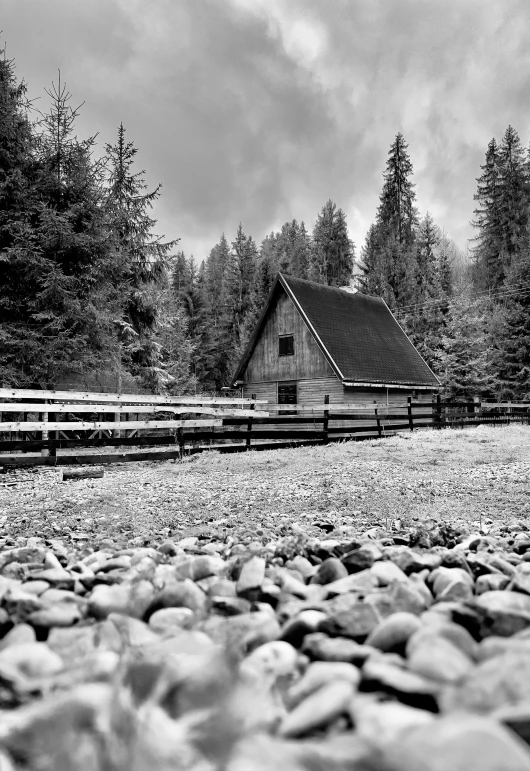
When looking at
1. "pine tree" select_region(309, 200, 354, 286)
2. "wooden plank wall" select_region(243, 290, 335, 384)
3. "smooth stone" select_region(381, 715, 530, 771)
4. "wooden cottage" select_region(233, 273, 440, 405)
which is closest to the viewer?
"smooth stone" select_region(381, 715, 530, 771)

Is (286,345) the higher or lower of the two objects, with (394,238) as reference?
lower

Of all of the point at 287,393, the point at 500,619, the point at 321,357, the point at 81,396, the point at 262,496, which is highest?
the point at 321,357

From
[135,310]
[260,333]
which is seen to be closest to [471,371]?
[260,333]

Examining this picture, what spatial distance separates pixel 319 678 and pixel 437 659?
285mm

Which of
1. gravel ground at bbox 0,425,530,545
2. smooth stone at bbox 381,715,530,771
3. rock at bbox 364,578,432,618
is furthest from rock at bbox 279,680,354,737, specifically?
gravel ground at bbox 0,425,530,545

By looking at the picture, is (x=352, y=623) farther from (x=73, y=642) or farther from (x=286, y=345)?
(x=286, y=345)

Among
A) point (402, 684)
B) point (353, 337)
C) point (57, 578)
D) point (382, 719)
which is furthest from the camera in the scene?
point (353, 337)

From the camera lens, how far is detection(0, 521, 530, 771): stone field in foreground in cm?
95

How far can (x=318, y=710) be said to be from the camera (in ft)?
3.44

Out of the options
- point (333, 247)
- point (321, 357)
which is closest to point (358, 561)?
point (321, 357)

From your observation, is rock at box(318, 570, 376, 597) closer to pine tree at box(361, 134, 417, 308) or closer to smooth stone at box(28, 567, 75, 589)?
smooth stone at box(28, 567, 75, 589)

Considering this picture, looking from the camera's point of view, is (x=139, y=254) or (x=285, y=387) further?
(x=285, y=387)

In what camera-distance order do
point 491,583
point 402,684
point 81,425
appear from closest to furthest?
point 402,684 < point 491,583 < point 81,425

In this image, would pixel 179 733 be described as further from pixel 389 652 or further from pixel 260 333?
pixel 260 333
